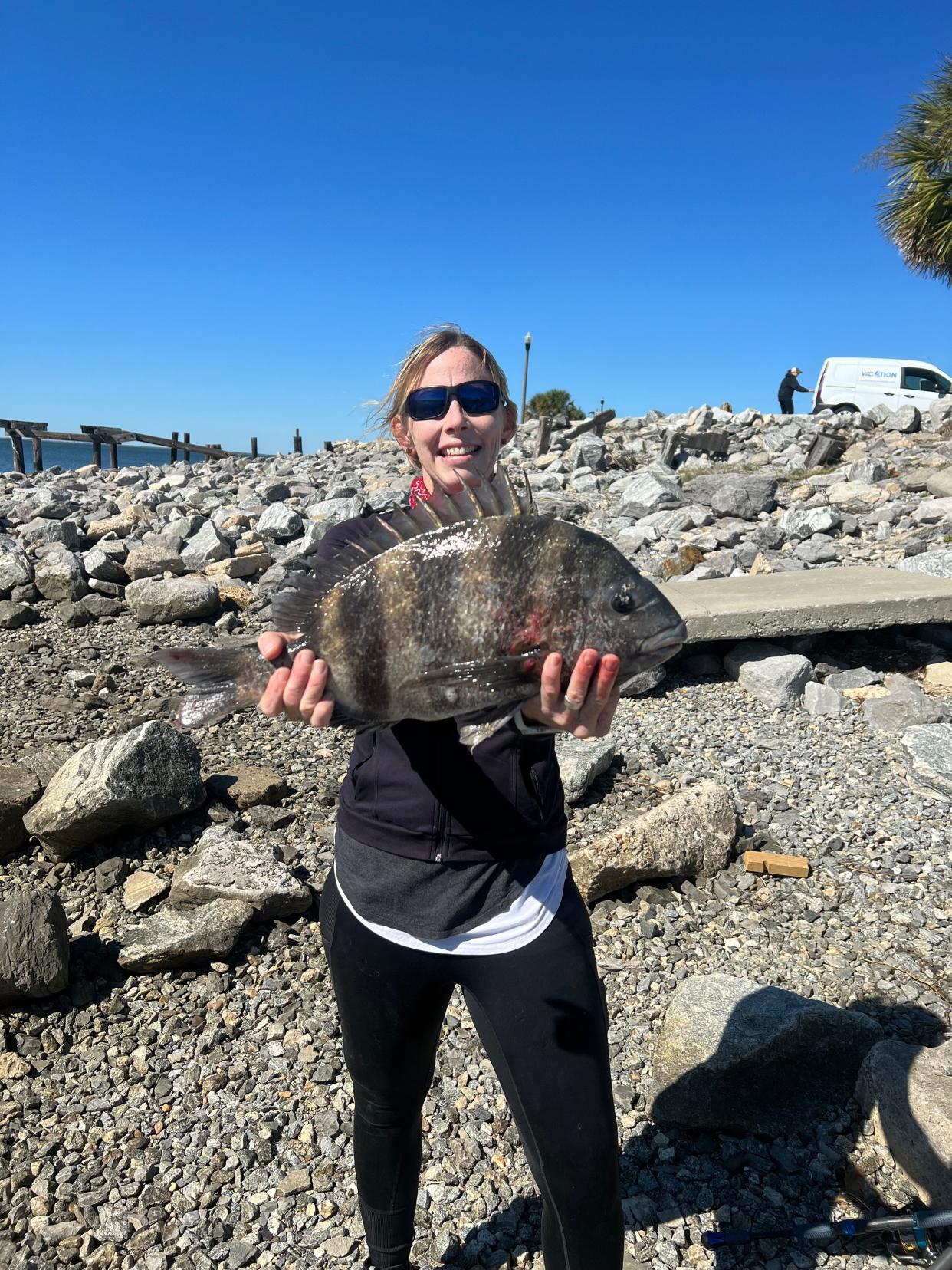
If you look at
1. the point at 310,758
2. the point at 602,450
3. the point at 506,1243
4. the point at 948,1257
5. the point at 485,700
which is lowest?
the point at 506,1243

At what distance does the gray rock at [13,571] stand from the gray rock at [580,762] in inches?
366

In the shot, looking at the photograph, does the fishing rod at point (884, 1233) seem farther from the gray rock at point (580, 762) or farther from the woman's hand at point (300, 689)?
the gray rock at point (580, 762)

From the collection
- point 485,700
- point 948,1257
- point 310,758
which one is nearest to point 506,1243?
point 948,1257

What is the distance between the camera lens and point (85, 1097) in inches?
156

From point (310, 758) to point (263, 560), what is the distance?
614 cm

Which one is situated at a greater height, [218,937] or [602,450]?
[602,450]

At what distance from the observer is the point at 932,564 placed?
915 cm

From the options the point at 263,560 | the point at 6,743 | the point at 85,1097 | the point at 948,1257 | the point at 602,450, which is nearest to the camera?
the point at 948,1257

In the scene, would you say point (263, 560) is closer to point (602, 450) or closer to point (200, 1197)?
point (602, 450)

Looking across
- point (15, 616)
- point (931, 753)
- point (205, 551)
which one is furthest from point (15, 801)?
point (205, 551)

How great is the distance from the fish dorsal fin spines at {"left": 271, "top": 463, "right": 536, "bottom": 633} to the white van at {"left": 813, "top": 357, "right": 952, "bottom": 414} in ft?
85.8

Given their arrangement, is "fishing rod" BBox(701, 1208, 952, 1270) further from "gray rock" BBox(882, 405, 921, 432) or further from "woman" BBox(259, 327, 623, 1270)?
"gray rock" BBox(882, 405, 921, 432)

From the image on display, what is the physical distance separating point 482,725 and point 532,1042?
869mm

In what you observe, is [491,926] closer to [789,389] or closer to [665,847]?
[665,847]
